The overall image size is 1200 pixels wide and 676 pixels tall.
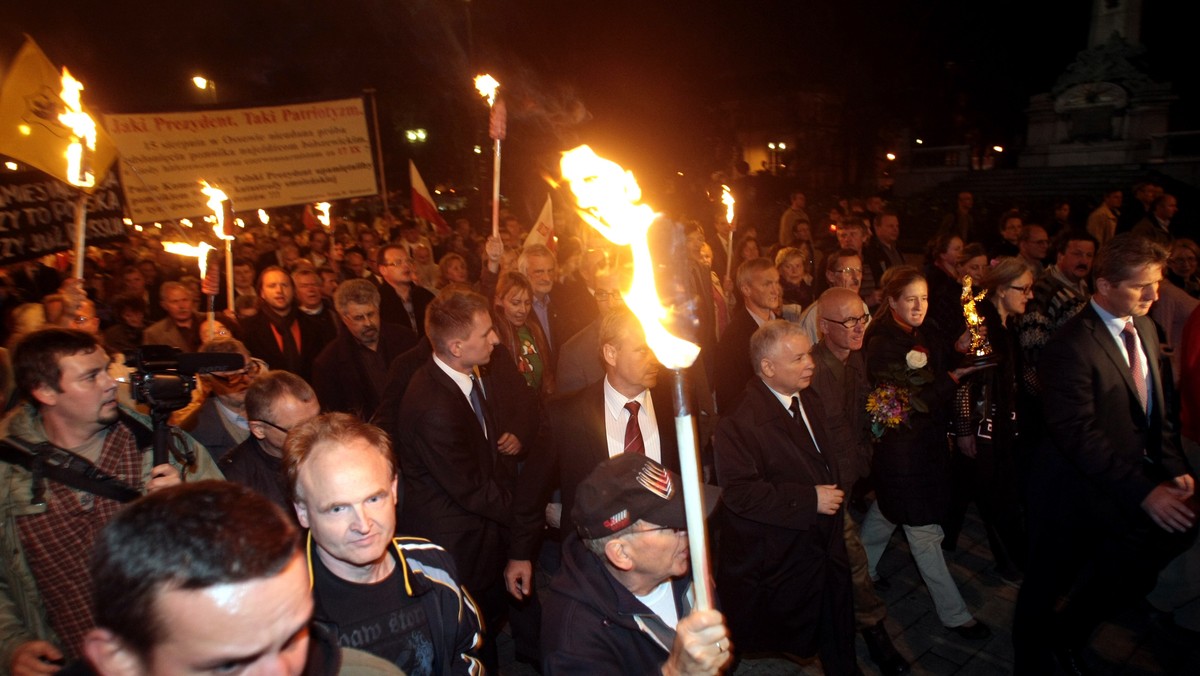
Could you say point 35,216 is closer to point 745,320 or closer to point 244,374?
point 244,374

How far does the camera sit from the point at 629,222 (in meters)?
2.27

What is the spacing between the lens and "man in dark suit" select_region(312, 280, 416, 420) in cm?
573

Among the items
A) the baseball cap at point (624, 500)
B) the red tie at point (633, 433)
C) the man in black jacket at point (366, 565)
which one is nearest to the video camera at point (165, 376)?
the man in black jacket at point (366, 565)

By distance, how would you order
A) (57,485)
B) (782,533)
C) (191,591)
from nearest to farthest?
(191,591)
(57,485)
(782,533)

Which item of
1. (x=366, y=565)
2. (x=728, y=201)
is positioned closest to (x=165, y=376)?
(x=366, y=565)

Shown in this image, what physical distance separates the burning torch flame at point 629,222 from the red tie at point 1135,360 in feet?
9.39

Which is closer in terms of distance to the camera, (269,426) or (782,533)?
(269,426)

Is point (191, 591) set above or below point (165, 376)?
below

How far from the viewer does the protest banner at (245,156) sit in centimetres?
841

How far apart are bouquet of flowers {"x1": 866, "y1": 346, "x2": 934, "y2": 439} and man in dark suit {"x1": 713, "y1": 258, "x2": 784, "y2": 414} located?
140 cm

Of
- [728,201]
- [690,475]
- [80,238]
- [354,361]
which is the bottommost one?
[354,361]

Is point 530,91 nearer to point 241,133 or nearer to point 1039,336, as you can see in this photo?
point 241,133

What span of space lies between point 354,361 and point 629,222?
4.07 metres

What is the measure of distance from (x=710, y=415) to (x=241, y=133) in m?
6.94
